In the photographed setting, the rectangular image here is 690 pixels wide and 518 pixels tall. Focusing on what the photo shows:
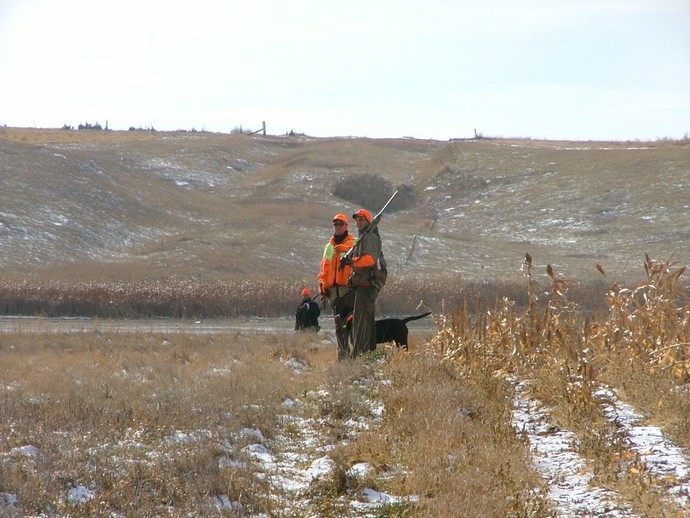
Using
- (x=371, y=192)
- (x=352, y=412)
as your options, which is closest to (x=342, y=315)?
(x=352, y=412)

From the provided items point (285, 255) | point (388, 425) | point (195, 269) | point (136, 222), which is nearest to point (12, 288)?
point (195, 269)

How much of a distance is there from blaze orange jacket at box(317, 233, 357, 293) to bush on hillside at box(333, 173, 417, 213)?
4466cm

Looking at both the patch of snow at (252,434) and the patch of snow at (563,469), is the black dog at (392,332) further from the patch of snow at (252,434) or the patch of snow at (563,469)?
the patch of snow at (252,434)

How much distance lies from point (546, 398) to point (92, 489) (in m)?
4.22

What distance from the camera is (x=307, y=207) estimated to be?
178 feet

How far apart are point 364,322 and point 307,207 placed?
135 ft

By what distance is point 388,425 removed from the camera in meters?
9.07

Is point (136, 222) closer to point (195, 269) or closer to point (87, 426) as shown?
point (195, 269)

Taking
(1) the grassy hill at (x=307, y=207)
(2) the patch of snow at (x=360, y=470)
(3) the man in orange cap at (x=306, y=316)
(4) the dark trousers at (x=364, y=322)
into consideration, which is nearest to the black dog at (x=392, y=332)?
(4) the dark trousers at (x=364, y=322)

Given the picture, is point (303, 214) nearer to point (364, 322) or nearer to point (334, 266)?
point (334, 266)

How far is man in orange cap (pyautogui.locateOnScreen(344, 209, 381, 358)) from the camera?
42.8 feet

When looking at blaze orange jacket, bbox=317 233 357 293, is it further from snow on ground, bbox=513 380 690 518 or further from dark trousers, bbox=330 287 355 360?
snow on ground, bbox=513 380 690 518

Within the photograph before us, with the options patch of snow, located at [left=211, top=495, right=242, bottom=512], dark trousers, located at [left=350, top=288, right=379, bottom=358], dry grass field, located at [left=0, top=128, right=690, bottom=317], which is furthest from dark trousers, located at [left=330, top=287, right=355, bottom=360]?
dry grass field, located at [left=0, top=128, right=690, bottom=317]

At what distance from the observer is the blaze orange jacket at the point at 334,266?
1342 cm
